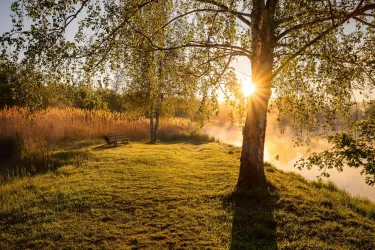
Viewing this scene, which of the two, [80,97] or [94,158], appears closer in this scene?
[80,97]

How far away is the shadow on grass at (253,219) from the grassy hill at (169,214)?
23 millimetres

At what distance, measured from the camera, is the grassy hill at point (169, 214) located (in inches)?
220

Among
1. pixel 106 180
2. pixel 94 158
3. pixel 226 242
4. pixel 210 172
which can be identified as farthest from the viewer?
pixel 94 158

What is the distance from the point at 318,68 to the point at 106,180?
757 cm

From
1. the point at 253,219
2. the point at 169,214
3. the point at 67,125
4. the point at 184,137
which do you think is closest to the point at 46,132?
the point at 67,125

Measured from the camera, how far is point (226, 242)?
562 centimetres

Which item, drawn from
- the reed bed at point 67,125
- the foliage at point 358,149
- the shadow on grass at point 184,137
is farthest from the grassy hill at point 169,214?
the shadow on grass at point 184,137

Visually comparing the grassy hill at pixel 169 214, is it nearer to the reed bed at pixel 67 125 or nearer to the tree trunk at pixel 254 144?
the tree trunk at pixel 254 144

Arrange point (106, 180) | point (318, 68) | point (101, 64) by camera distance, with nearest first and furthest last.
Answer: point (318, 68)
point (101, 64)
point (106, 180)

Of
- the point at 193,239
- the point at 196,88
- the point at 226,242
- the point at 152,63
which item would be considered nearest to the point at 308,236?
the point at 226,242

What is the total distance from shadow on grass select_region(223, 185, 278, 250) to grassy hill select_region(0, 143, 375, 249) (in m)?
0.02

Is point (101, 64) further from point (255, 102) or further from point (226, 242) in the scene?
point (226, 242)

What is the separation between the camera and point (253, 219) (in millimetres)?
6613

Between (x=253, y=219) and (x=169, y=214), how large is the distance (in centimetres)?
209
